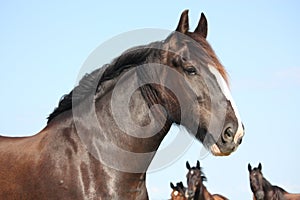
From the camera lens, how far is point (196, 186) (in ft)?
71.8

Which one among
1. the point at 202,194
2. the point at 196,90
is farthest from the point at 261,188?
the point at 196,90

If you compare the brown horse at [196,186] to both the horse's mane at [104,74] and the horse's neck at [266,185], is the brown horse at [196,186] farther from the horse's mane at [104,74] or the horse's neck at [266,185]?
the horse's mane at [104,74]

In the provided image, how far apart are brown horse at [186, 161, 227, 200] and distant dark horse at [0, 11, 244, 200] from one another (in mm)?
16142

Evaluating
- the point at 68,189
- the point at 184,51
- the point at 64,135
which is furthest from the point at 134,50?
the point at 68,189

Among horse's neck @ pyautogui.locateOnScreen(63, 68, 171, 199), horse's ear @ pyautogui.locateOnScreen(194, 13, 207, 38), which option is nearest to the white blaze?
horse's neck @ pyautogui.locateOnScreen(63, 68, 171, 199)

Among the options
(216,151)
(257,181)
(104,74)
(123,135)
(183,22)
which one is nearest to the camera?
(216,151)

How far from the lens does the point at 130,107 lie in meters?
5.52

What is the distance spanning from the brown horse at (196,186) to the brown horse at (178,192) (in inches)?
41.2

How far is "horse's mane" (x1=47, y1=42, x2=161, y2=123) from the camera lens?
5.64m

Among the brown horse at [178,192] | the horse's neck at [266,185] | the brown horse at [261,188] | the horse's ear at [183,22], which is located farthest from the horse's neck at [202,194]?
the horse's ear at [183,22]

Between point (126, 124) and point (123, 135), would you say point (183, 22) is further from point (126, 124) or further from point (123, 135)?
point (123, 135)

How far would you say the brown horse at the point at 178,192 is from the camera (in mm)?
23191

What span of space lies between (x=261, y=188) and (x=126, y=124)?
17.3 m

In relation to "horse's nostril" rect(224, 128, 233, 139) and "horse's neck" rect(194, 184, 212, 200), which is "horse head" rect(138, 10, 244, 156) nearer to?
"horse's nostril" rect(224, 128, 233, 139)
